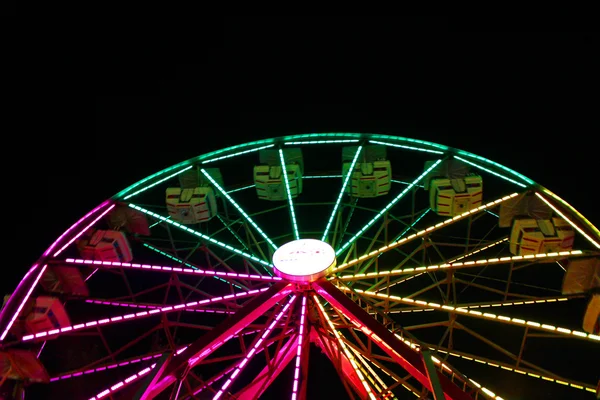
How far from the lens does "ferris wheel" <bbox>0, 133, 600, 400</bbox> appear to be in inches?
331

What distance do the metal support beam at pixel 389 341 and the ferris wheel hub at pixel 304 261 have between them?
22cm

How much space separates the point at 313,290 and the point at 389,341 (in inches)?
84.3

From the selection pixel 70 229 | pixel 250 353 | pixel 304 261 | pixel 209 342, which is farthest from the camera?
pixel 70 229

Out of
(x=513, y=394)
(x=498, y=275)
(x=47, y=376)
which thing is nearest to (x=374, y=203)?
(x=498, y=275)

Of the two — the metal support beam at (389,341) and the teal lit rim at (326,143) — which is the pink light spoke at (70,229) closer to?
the teal lit rim at (326,143)

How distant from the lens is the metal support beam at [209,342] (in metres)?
7.22

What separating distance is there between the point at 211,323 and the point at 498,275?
838 centimetres

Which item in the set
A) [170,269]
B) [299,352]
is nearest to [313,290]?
[299,352]

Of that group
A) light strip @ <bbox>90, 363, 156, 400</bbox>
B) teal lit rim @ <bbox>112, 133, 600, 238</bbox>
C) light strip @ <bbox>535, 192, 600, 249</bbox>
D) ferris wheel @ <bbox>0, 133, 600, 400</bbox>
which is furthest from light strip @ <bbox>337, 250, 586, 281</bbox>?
light strip @ <bbox>90, 363, 156, 400</bbox>

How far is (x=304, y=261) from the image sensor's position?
9828 mm

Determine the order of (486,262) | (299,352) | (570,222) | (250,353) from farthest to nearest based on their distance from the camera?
(570,222) < (486,262) < (250,353) < (299,352)

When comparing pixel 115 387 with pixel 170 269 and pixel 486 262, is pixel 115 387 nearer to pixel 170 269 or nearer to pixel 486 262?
pixel 170 269

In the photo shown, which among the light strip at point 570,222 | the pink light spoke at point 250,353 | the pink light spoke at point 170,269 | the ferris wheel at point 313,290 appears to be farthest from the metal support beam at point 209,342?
the light strip at point 570,222

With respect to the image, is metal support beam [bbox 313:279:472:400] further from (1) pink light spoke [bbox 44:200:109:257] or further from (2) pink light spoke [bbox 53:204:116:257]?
(1) pink light spoke [bbox 44:200:109:257]
